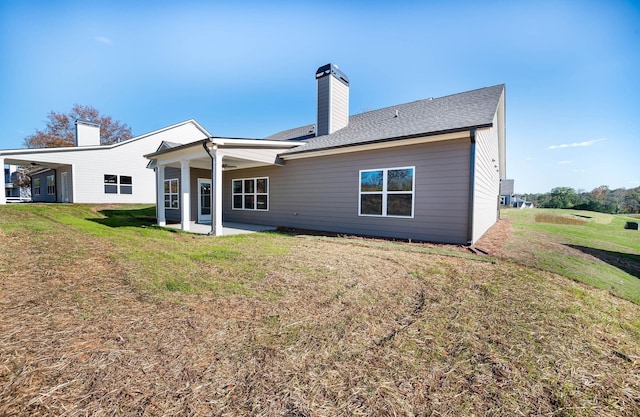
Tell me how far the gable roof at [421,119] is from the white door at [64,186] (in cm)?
1826

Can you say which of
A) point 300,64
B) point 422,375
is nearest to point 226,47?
point 300,64

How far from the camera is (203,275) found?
4.02m

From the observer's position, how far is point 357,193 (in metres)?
8.60

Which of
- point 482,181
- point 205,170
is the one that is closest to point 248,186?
point 205,170

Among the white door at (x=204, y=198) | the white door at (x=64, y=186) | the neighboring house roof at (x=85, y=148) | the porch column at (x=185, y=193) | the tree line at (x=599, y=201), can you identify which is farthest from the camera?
the tree line at (x=599, y=201)

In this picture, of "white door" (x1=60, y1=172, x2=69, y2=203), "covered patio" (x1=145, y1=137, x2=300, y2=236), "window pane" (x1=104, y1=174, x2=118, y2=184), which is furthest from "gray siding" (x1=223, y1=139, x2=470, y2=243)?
"white door" (x1=60, y1=172, x2=69, y2=203)

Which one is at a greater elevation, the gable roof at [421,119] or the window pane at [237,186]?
the gable roof at [421,119]

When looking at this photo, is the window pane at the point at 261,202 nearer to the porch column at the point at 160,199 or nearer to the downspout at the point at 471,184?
the porch column at the point at 160,199

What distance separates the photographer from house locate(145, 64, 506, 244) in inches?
273

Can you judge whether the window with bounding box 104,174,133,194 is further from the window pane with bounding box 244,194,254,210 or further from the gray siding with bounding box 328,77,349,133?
the gray siding with bounding box 328,77,349,133

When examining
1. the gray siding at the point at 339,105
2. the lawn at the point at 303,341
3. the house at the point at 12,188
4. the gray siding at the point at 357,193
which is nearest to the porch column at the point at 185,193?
the gray siding at the point at 357,193

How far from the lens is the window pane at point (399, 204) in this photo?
7645mm

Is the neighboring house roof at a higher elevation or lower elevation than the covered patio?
higher

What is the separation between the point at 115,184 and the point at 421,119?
20097mm
